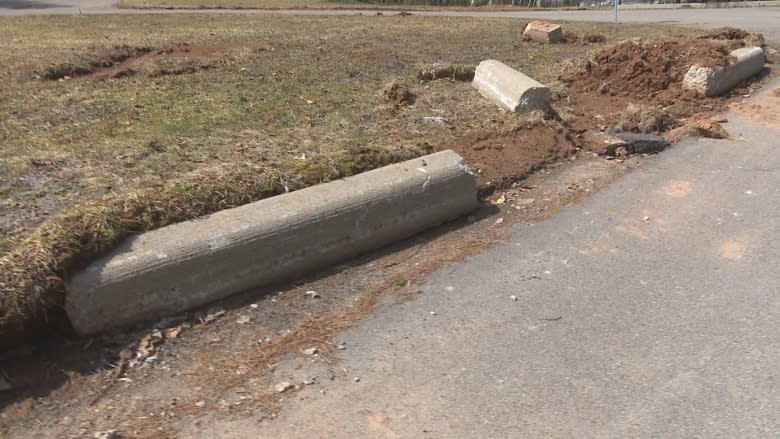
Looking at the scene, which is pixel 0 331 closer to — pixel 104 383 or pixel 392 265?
pixel 104 383

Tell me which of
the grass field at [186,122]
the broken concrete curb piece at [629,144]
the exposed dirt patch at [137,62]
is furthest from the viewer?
the exposed dirt patch at [137,62]

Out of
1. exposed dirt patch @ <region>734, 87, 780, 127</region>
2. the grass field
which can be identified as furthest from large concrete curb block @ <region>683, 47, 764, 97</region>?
the grass field

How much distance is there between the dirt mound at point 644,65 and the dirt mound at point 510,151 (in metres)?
2.52

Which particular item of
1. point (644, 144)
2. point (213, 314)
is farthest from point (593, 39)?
point (213, 314)

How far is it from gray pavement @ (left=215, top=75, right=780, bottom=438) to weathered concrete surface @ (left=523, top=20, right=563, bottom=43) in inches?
352

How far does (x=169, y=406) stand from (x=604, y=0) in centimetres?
2890

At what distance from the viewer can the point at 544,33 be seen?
1357cm

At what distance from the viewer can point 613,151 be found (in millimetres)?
6836

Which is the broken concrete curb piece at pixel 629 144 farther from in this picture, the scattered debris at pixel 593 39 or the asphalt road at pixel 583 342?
the scattered debris at pixel 593 39

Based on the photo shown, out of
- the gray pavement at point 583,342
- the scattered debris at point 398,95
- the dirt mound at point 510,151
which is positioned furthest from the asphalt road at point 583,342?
the scattered debris at point 398,95

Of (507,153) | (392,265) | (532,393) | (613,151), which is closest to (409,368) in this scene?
(532,393)

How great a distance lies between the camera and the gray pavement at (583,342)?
121 inches

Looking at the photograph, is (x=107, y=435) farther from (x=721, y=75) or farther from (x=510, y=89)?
(x=721, y=75)

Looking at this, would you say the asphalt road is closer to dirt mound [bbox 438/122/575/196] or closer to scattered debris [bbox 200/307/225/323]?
scattered debris [bbox 200/307/225/323]
